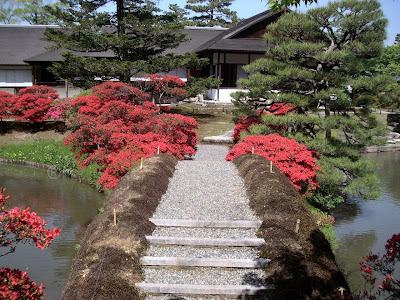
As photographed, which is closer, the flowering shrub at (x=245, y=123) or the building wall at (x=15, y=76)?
the flowering shrub at (x=245, y=123)

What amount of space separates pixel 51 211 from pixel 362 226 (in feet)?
29.4

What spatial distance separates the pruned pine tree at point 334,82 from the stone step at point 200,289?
6767 mm

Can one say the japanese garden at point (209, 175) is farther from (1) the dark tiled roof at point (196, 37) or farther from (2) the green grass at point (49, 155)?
(1) the dark tiled roof at point (196, 37)

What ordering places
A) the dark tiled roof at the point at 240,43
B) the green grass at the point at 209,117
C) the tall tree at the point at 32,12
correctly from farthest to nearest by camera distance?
the tall tree at the point at 32,12, the dark tiled roof at the point at 240,43, the green grass at the point at 209,117

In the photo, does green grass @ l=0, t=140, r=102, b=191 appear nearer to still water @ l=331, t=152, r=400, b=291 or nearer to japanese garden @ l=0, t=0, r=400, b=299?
japanese garden @ l=0, t=0, r=400, b=299

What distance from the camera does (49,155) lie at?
17.1m

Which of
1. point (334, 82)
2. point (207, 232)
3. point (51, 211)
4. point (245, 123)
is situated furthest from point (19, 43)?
point (207, 232)

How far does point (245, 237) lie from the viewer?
7.01 metres

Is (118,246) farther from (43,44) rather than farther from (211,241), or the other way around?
(43,44)

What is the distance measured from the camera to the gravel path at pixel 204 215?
234 inches

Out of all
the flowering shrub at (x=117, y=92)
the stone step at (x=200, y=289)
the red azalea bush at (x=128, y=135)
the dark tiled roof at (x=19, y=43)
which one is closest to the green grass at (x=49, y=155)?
the red azalea bush at (x=128, y=135)

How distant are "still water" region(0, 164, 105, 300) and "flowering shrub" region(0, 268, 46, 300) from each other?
128cm

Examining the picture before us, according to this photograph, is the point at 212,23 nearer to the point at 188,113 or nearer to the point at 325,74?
the point at 188,113

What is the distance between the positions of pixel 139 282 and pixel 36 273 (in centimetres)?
340
